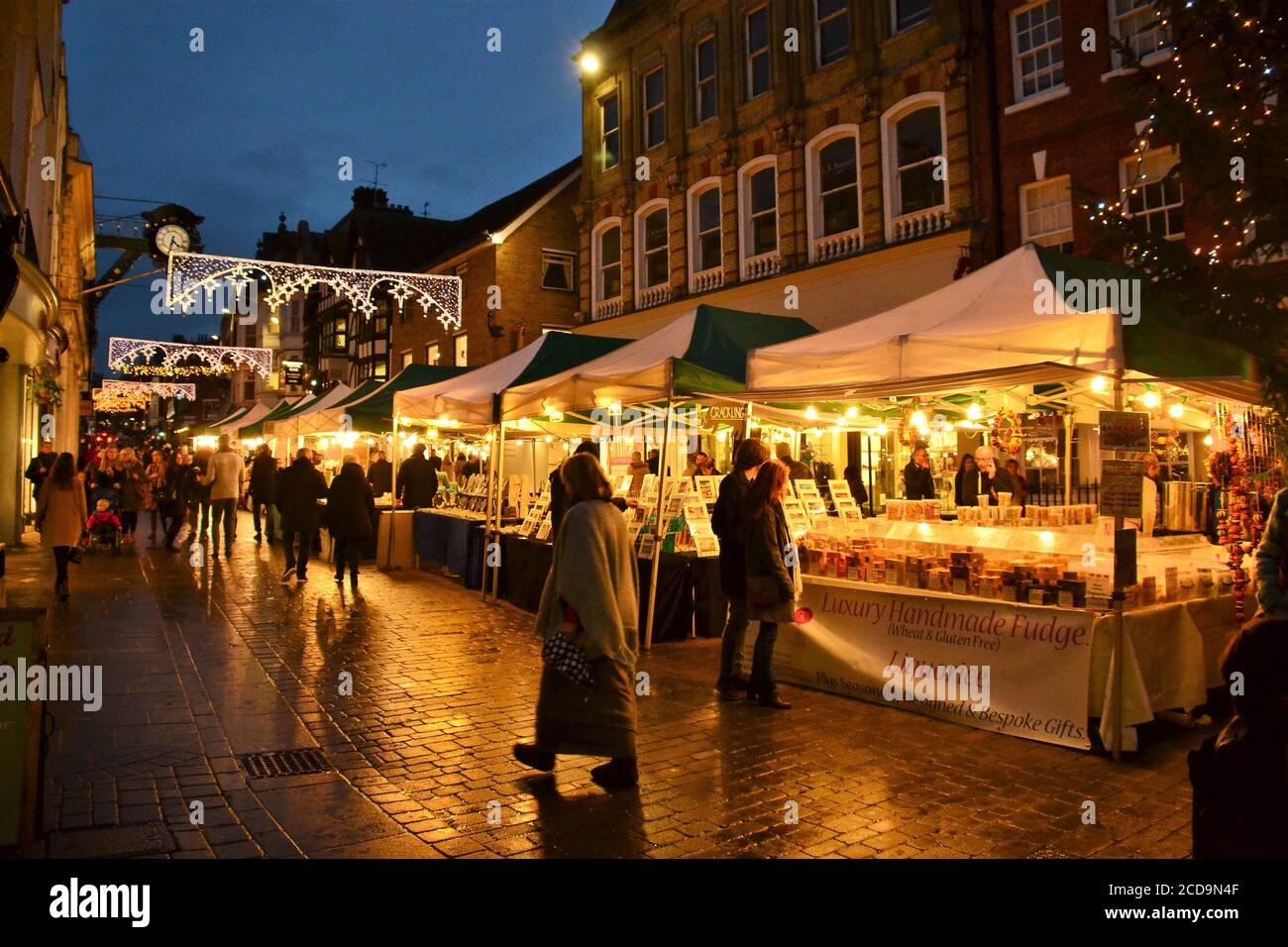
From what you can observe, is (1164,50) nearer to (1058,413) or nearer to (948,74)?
(948,74)

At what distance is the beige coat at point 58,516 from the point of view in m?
10.1

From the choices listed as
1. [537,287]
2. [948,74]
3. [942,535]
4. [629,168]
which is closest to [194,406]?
[537,287]

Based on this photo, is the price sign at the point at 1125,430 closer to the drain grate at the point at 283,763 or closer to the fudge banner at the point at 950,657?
the fudge banner at the point at 950,657

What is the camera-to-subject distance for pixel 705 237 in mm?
20219

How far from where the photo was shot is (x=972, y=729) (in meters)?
5.92

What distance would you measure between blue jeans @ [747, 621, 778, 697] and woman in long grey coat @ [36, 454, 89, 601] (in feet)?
27.6

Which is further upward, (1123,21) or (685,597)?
(1123,21)

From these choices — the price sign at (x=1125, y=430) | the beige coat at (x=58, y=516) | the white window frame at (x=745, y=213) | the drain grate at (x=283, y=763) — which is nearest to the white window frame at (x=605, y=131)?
the white window frame at (x=745, y=213)

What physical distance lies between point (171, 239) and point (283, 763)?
1464 centimetres

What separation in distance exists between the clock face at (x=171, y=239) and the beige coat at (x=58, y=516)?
267 inches

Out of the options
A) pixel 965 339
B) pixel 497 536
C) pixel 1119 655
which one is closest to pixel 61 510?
pixel 497 536

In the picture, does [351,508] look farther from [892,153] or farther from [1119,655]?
[892,153]

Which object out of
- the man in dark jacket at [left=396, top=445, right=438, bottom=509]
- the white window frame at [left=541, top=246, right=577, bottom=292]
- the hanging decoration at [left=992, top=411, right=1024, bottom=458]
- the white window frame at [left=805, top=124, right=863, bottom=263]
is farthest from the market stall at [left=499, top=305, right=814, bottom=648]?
the white window frame at [left=541, top=246, right=577, bottom=292]
